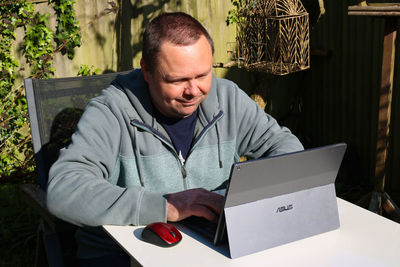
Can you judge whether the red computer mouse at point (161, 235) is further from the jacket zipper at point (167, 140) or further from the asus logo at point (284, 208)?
the jacket zipper at point (167, 140)

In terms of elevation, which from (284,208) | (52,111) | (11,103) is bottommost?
(11,103)

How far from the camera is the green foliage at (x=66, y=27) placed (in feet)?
15.7

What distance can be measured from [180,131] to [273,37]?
6.09 feet

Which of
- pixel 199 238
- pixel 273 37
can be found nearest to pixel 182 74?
pixel 199 238

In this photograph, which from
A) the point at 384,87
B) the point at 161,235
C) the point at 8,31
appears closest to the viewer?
the point at 161,235

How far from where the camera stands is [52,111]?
254cm

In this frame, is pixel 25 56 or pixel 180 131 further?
pixel 25 56

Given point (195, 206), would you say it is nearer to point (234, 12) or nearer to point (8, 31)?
point (8, 31)

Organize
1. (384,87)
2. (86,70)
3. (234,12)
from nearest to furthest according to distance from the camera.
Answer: (384,87) < (86,70) < (234,12)

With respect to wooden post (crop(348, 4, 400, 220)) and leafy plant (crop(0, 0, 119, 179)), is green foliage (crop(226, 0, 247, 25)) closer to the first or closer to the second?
leafy plant (crop(0, 0, 119, 179))

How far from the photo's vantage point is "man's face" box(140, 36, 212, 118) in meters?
1.99

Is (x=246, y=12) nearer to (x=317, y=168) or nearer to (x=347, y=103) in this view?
(x=347, y=103)

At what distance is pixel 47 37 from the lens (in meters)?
4.79

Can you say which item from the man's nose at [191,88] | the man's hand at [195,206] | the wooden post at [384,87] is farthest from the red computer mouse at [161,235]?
the wooden post at [384,87]
